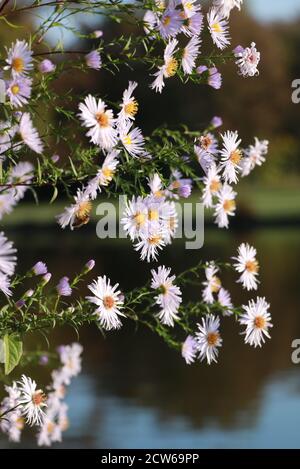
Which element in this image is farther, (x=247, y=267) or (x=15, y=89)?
(x=247, y=267)

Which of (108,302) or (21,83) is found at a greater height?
(21,83)

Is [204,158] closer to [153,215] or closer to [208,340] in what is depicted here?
[153,215]

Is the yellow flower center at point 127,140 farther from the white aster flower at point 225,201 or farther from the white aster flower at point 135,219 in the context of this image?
the white aster flower at point 225,201

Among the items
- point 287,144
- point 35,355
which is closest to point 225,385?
point 35,355

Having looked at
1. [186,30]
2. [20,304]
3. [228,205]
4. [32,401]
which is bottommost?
[32,401]

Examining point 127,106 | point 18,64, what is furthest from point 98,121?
point 18,64

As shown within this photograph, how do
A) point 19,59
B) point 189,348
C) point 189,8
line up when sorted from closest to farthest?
point 19,59 → point 189,8 → point 189,348

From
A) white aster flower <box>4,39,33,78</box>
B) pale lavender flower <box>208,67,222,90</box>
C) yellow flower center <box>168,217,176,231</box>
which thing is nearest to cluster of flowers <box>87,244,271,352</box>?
yellow flower center <box>168,217,176,231</box>
